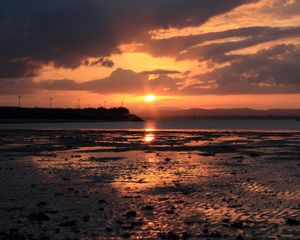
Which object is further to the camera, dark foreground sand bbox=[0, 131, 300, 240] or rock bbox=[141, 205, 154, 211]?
rock bbox=[141, 205, 154, 211]

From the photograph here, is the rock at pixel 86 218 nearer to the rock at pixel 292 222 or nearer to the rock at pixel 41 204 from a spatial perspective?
the rock at pixel 41 204

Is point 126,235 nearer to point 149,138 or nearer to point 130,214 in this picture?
point 130,214

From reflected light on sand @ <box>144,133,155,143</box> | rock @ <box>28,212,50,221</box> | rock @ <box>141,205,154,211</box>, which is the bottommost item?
reflected light on sand @ <box>144,133,155,143</box>

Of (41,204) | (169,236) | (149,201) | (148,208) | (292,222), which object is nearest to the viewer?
(169,236)

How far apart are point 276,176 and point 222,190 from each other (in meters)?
7.75

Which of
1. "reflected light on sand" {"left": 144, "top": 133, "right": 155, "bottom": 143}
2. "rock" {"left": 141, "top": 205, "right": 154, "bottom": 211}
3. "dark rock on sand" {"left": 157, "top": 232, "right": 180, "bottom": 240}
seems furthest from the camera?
"reflected light on sand" {"left": 144, "top": 133, "right": 155, "bottom": 143}

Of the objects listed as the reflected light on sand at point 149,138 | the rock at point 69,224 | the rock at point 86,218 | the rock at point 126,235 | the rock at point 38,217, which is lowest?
the reflected light on sand at point 149,138

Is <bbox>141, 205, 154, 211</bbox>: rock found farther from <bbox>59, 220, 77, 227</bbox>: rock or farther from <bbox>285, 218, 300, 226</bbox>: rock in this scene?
<bbox>285, 218, 300, 226</bbox>: rock

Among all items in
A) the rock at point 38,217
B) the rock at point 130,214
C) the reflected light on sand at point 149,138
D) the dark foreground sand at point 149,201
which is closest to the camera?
the dark foreground sand at point 149,201

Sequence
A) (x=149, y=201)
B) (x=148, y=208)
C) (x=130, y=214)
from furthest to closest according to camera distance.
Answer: (x=149, y=201) < (x=148, y=208) < (x=130, y=214)

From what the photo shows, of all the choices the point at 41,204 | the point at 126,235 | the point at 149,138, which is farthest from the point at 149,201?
the point at 149,138

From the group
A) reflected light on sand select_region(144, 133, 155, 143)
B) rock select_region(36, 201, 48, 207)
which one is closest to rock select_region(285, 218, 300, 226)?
rock select_region(36, 201, 48, 207)

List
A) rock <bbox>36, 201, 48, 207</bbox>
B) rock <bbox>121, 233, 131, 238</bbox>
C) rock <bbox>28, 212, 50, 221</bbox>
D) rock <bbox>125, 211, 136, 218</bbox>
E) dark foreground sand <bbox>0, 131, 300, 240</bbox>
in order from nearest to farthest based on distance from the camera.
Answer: rock <bbox>121, 233, 131, 238</bbox>, dark foreground sand <bbox>0, 131, 300, 240</bbox>, rock <bbox>28, 212, 50, 221</bbox>, rock <bbox>125, 211, 136, 218</bbox>, rock <bbox>36, 201, 48, 207</bbox>

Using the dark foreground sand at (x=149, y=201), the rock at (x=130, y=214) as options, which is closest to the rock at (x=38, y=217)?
the dark foreground sand at (x=149, y=201)
